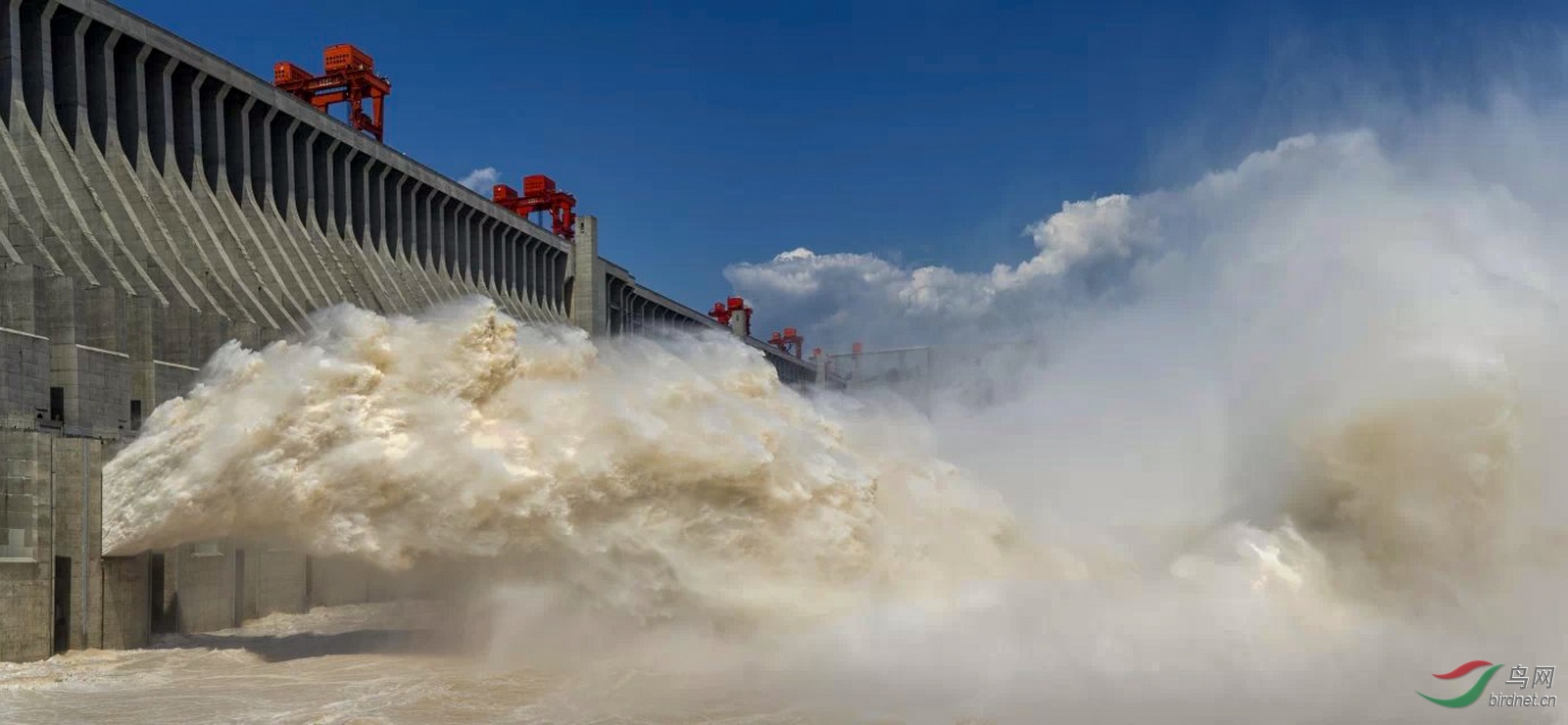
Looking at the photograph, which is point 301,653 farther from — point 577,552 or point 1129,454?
point 1129,454

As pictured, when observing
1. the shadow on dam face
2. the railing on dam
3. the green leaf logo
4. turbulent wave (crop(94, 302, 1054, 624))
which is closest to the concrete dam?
the railing on dam

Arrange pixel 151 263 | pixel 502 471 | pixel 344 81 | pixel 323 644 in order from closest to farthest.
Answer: pixel 502 471
pixel 323 644
pixel 151 263
pixel 344 81

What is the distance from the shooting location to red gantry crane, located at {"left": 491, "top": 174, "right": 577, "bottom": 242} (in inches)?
3565

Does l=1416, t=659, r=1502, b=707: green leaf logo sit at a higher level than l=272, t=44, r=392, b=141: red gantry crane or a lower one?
lower

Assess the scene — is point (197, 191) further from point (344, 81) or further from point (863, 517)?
point (863, 517)

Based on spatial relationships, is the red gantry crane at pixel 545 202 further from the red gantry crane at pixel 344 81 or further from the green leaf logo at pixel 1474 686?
the green leaf logo at pixel 1474 686

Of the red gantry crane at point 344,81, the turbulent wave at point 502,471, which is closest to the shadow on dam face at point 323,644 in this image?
the turbulent wave at point 502,471

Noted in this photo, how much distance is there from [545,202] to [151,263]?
51.1 m

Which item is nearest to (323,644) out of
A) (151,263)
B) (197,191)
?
(151,263)

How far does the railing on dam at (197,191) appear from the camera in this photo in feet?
130

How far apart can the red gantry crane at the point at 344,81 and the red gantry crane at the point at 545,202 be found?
17813 millimetres

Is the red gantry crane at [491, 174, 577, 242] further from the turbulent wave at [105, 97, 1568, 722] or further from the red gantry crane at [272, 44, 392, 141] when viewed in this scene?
the turbulent wave at [105, 97, 1568, 722]

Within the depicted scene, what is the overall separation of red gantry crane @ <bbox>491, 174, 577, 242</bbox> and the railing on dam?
1387 cm

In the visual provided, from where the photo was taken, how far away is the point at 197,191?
51.1 metres
